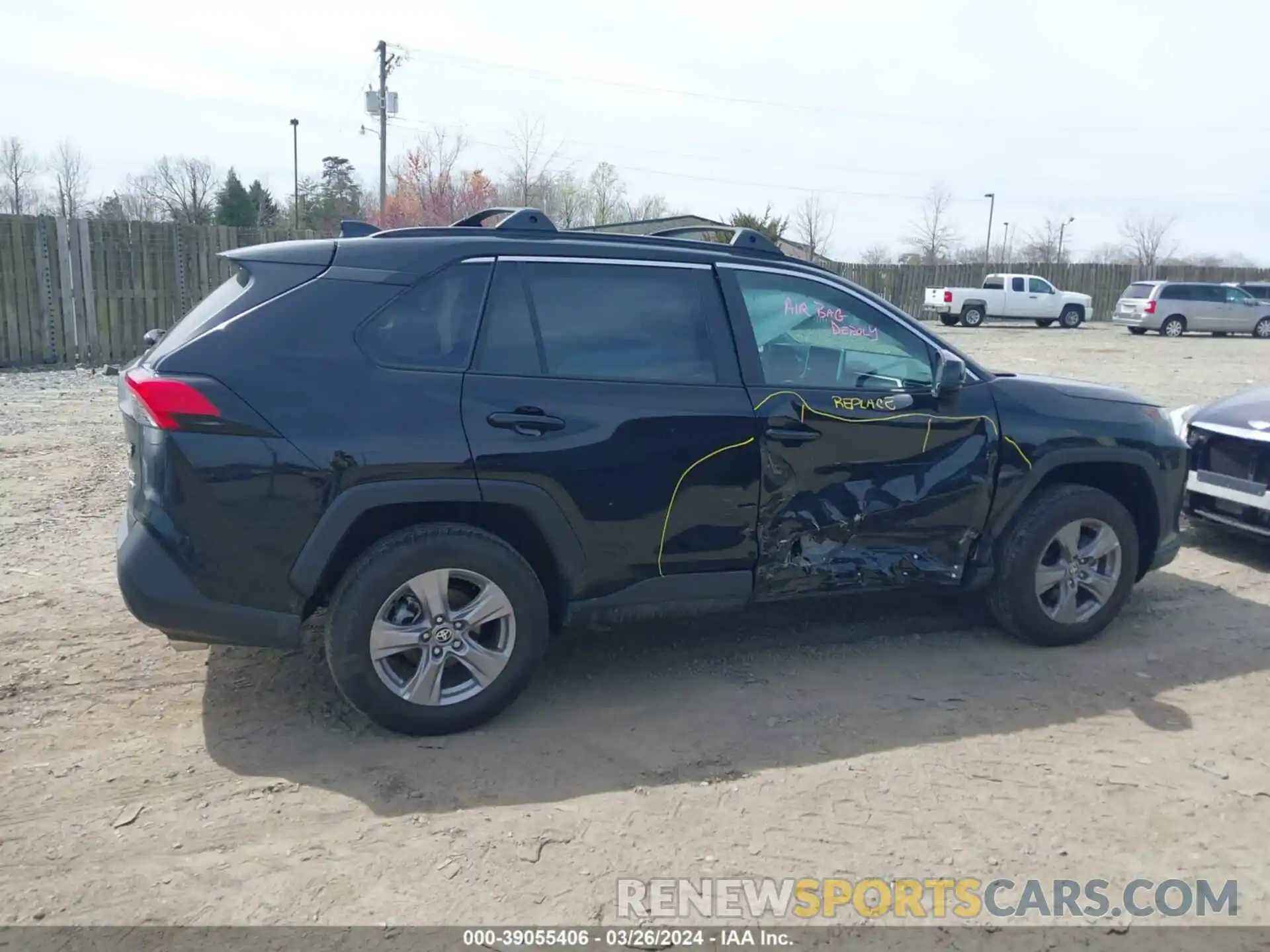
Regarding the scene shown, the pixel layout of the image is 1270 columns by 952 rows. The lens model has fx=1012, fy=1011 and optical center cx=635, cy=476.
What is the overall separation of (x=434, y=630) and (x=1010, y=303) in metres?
33.0

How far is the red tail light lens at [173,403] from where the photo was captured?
11.8 ft

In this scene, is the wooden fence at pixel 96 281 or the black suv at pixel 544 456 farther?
the wooden fence at pixel 96 281

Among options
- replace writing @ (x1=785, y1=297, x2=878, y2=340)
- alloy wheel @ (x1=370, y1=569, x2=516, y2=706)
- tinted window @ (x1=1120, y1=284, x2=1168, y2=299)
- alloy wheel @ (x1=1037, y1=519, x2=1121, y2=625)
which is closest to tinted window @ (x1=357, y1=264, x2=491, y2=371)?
alloy wheel @ (x1=370, y1=569, x2=516, y2=706)

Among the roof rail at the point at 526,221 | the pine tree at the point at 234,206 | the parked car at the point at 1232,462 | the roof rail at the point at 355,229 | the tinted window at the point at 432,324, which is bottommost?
the parked car at the point at 1232,462

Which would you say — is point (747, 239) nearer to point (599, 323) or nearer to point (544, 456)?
point (599, 323)

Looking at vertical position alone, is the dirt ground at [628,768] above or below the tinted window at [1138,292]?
below

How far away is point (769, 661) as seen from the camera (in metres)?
4.75

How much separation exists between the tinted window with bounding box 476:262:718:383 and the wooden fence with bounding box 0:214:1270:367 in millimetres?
12135

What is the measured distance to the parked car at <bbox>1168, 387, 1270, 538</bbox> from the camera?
6223 mm

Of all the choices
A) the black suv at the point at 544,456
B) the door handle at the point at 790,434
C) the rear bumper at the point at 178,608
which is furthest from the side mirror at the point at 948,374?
the rear bumper at the point at 178,608

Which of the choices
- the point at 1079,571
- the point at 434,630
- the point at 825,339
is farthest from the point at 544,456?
the point at 1079,571

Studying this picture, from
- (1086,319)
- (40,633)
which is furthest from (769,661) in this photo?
(1086,319)

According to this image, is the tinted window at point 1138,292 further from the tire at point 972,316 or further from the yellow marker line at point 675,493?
the yellow marker line at point 675,493

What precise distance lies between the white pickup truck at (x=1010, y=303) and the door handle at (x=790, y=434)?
1167 inches
